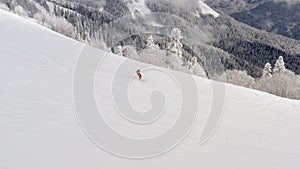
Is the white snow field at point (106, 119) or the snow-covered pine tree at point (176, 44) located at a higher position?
the white snow field at point (106, 119)

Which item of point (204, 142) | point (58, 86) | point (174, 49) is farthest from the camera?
point (174, 49)

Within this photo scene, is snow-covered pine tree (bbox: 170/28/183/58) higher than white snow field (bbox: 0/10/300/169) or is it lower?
lower

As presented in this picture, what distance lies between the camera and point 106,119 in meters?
12.0

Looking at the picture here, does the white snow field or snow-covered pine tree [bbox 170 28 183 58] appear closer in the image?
the white snow field

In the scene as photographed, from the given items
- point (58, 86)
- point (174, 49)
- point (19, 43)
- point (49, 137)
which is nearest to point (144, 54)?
point (174, 49)

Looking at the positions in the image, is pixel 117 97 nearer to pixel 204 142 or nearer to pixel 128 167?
pixel 204 142

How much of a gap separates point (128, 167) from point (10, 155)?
294 centimetres

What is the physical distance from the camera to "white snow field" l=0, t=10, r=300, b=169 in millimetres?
8898

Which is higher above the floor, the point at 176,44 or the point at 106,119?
the point at 106,119

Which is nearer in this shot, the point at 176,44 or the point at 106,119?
the point at 106,119

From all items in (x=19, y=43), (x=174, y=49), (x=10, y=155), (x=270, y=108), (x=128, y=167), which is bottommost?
(x=174, y=49)

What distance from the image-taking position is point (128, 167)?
29.9 ft

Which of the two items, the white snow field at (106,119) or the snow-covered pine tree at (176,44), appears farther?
the snow-covered pine tree at (176,44)

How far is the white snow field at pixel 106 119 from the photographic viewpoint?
8898 mm
